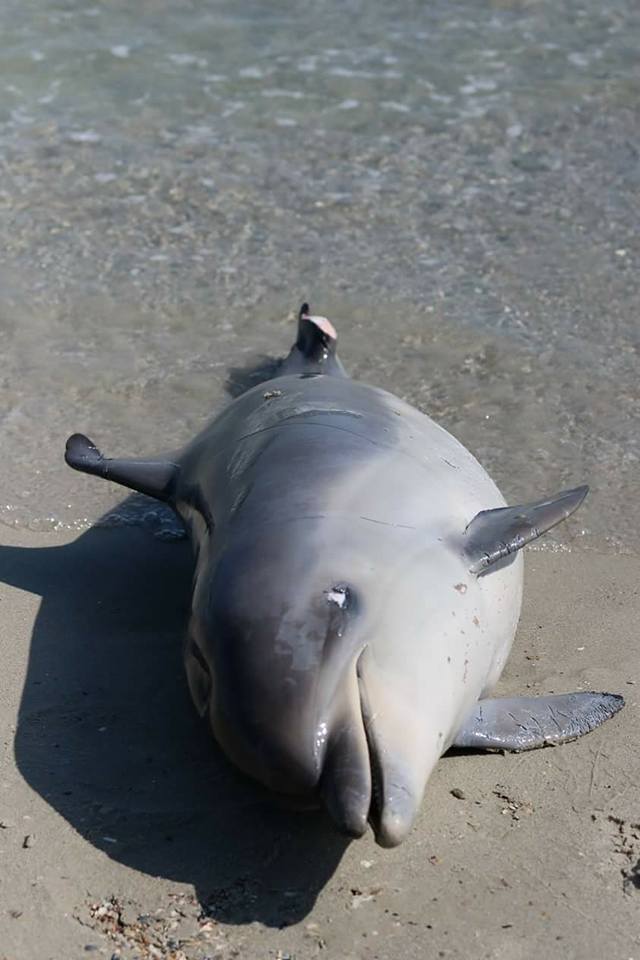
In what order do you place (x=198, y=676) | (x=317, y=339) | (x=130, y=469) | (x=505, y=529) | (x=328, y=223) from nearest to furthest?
(x=198, y=676), (x=505, y=529), (x=130, y=469), (x=317, y=339), (x=328, y=223)

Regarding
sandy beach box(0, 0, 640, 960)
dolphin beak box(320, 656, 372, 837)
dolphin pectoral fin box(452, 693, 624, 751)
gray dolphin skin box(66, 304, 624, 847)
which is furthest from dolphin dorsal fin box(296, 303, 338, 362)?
dolphin beak box(320, 656, 372, 837)

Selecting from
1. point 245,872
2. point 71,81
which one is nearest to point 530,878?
point 245,872

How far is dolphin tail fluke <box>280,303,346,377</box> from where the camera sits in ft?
21.3

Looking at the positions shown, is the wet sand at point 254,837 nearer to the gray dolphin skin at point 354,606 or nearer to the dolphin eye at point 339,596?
the gray dolphin skin at point 354,606

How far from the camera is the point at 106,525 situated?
20.5 feet

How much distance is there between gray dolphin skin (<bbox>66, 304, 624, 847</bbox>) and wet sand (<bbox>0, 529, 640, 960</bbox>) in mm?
233

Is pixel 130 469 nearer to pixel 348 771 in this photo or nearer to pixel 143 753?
pixel 143 753

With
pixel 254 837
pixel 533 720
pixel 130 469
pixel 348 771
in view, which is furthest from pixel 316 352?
pixel 348 771

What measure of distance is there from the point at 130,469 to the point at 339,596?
1.87 meters

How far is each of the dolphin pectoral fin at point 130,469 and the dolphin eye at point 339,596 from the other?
5.18ft

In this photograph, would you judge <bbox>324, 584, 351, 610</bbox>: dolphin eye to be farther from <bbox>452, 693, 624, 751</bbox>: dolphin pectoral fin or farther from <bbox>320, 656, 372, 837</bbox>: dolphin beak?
<bbox>452, 693, 624, 751</bbox>: dolphin pectoral fin

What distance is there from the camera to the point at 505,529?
4.74 metres

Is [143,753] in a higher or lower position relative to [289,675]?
lower

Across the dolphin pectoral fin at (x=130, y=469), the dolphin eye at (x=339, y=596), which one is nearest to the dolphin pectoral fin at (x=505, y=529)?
the dolphin eye at (x=339, y=596)
